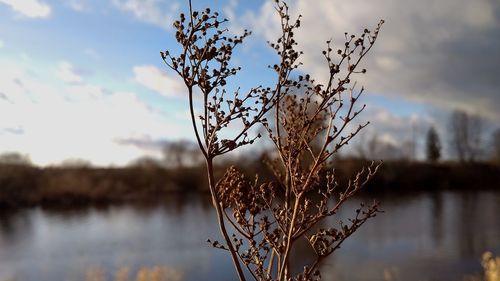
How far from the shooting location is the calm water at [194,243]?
31.0ft

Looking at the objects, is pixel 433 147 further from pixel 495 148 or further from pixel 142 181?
pixel 142 181

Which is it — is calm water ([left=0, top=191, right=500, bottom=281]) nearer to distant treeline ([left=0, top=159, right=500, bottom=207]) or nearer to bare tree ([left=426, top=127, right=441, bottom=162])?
distant treeline ([left=0, top=159, right=500, bottom=207])

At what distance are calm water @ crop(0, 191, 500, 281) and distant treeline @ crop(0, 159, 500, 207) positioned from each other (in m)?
2.68

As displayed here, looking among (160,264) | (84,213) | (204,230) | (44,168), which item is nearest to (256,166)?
(204,230)

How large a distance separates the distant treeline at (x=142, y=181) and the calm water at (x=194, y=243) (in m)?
2.68

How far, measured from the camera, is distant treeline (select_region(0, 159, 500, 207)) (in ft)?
67.8

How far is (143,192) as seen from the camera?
870 inches

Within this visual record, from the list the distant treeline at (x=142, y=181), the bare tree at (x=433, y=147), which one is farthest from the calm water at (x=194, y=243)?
the bare tree at (x=433, y=147)

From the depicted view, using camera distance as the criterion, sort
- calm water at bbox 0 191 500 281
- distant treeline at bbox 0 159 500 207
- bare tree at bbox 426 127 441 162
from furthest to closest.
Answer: bare tree at bbox 426 127 441 162 < distant treeline at bbox 0 159 500 207 < calm water at bbox 0 191 500 281

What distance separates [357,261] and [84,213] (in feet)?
38.9

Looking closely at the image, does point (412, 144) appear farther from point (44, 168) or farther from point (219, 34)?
point (219, 34)

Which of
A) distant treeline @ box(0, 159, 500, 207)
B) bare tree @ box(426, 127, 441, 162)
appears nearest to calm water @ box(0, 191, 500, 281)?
distant treeline @ box(0, 159, 500, 207)

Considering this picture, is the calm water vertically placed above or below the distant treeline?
below

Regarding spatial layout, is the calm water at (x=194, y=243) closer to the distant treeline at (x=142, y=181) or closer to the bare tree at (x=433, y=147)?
the distant treeline at (x=142, y=181)
